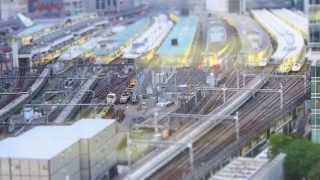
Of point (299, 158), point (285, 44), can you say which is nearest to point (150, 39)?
point (285, 44)

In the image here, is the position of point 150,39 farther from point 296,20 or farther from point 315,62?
point 315,62

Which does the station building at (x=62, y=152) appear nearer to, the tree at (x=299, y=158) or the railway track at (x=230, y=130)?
the railway track at (x=230, y=130)

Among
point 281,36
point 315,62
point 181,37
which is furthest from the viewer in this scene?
point 181,37

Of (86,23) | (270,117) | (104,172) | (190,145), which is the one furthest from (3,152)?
(86,23)

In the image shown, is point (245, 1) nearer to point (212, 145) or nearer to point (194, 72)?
point (194, 72)

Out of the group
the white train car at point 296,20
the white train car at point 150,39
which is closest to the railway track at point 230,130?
the white train car at point 296,20

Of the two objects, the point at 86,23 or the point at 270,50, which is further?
the point at 86,23
